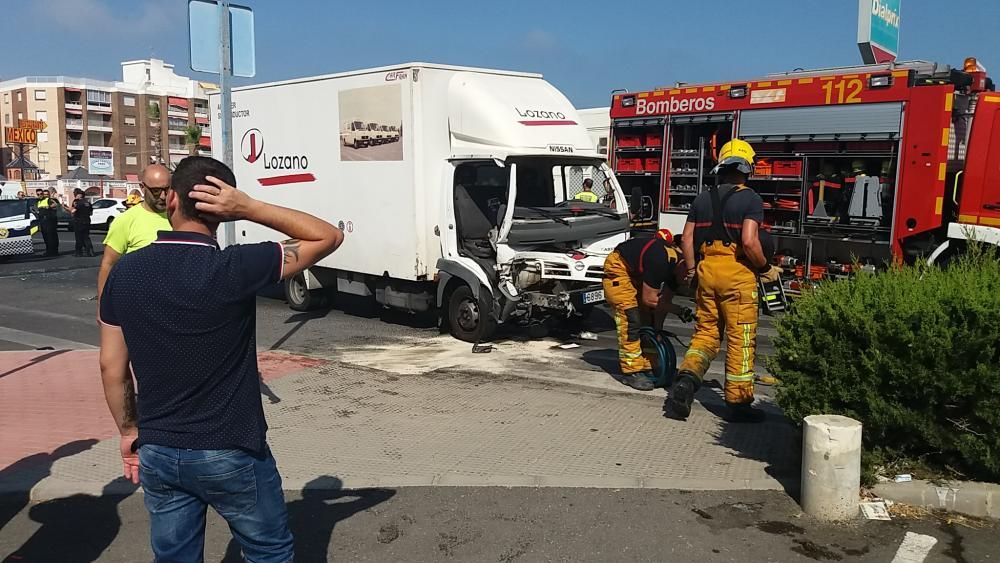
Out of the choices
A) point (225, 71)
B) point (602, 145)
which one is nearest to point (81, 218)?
point (602, 145)

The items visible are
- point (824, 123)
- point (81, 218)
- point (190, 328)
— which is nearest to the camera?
point (190, 328)

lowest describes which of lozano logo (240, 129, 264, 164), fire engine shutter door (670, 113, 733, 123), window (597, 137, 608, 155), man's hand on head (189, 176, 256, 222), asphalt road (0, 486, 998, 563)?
asphalt road (0, 486, 998, 563)

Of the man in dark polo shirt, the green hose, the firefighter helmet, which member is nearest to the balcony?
the green hose

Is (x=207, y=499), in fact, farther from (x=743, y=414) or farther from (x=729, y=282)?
(x=743, y=414)

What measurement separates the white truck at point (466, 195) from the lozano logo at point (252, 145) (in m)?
1.20

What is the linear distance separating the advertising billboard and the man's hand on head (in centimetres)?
10078

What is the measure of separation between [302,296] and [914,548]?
9.64m

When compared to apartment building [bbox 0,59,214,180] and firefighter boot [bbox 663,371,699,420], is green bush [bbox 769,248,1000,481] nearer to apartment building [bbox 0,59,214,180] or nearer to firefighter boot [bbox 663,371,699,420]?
firefighter boot [bbox 663,371,699,420]

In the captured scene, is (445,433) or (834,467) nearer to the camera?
(834,467)

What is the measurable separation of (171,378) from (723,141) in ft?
35.2

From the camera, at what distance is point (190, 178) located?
105 inches

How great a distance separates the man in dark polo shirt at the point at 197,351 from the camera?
8.61 feet

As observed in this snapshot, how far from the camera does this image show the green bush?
4.25m

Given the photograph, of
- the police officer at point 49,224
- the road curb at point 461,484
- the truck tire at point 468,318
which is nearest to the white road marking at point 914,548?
the road curb at point 461,484
